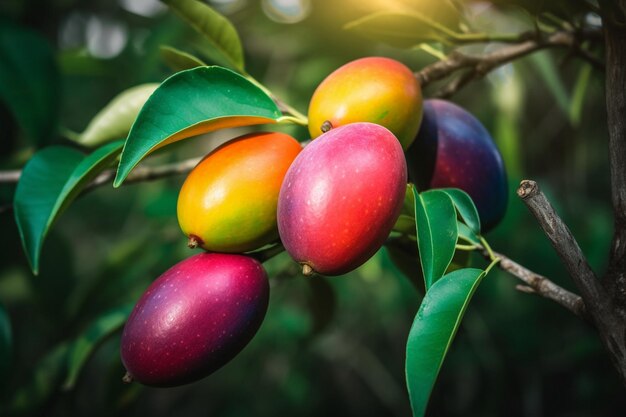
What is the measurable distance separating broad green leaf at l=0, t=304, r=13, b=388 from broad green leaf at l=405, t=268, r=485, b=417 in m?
0.62

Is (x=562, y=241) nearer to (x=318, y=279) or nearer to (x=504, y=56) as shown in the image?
(x=504, y=56)

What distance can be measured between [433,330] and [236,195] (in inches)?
8.2

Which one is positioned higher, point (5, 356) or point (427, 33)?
point (427, 33)

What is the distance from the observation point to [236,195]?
49 cm

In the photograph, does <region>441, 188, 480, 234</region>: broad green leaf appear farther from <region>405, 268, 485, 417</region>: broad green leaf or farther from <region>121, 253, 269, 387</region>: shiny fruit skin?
<region>121, 253, 269, 387</region>: shiny fruit skin

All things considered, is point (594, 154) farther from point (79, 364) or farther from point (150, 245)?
point (79, 364)

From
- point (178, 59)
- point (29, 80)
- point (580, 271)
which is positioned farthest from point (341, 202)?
point (29, 80)

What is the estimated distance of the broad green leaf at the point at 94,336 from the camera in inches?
31.6

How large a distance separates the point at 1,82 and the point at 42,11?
0.58m

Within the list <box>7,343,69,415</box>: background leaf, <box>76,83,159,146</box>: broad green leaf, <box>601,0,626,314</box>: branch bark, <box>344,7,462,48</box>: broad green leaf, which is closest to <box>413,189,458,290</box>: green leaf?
<box>601,0,626,314</box>: branch bark

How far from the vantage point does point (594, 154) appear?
5.68 ft

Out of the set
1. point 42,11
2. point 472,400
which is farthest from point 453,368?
point 42,11

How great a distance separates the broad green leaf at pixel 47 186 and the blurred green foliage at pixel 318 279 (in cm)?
26

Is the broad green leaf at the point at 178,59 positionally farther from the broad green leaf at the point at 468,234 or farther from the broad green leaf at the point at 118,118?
the broad green leaf at the point at 468,234
